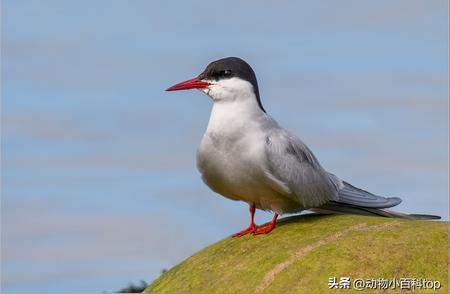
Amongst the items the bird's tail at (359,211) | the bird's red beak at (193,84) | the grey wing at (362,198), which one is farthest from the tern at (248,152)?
the grey wing at (362,198)

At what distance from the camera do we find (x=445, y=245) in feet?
39.9

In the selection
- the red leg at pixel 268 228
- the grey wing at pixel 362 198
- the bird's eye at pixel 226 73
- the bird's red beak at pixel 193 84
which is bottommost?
the red leg at pixel 268 228

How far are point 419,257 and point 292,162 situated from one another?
2.56 metres

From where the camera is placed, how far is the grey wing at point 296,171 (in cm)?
1316

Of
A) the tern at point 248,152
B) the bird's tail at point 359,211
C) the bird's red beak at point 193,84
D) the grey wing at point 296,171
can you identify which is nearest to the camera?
→ the tern at point 248,152

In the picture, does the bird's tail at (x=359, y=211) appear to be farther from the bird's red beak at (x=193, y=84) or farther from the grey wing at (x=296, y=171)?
the bird's red beak at (x=193, y=84)

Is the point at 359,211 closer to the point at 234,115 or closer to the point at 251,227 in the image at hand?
the point at 251,227

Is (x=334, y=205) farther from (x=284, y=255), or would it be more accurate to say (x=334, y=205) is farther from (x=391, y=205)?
(x=284, y=255)

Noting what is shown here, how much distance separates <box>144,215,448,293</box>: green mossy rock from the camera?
1168cm

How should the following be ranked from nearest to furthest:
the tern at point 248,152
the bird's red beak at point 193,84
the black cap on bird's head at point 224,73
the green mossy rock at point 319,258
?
the green mossy rock at point 319,258, the tern at point 248,152, the black cap on bird's head at point 224,73, the bird's red beak at point 193,84

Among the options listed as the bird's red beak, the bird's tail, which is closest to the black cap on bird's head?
Result: the bird's red beak

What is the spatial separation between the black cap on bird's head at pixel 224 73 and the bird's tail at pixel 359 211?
2151 mm

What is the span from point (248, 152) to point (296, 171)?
93cm

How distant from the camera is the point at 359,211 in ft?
48.1
